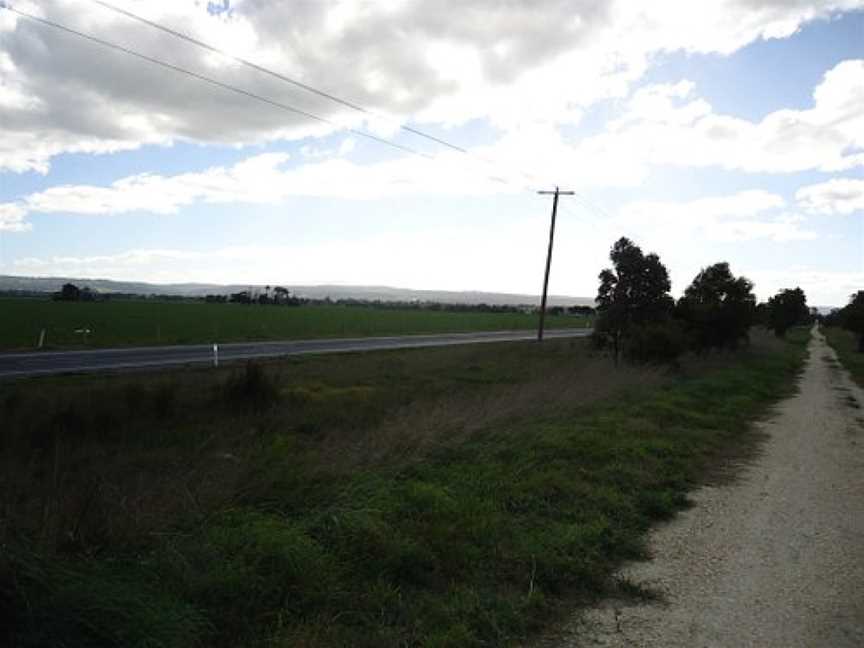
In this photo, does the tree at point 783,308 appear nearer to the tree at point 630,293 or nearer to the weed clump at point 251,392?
the tree at point 630,293

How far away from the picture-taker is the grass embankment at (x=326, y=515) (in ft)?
13.1

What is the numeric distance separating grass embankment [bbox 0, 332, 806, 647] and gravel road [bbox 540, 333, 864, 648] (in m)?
0.40

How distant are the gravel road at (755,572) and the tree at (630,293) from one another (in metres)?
20.1

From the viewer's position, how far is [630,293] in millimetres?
29969

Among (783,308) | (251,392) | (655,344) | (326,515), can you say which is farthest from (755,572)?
(783,308)

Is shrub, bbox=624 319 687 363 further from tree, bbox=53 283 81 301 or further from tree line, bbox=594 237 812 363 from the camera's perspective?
tree, bbox=53 283 81 301

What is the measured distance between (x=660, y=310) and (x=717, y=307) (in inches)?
279

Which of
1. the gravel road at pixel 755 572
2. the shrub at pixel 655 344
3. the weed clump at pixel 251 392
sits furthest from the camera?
the shrub at pixel 655 344

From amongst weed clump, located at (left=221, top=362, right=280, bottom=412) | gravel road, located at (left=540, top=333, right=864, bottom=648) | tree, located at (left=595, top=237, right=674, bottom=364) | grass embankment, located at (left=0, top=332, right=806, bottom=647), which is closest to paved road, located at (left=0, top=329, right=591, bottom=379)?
weed clump, located at (left=221, top=362, right=280, bottom=412)

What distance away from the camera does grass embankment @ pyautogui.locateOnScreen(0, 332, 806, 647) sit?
3988mm

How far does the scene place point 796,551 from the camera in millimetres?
6027

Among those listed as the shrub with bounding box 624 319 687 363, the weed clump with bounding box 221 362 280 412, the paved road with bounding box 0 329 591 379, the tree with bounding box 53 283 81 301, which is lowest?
the tree with bounding box 53 283 81 301

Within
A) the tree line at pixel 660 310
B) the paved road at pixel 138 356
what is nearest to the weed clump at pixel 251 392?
the paved road at pixel 138 356

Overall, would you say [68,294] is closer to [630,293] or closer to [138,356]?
[138,356]
